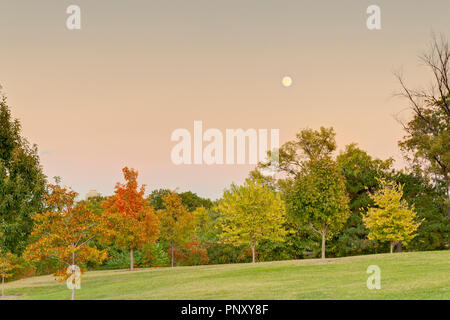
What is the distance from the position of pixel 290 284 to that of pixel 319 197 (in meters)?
10.2

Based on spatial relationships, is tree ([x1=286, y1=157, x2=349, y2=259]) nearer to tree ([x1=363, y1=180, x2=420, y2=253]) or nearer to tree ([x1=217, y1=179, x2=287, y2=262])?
tree ([x1=363, y1=180, x2=420, y2=253])

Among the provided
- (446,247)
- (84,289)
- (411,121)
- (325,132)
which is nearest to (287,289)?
(84,289)

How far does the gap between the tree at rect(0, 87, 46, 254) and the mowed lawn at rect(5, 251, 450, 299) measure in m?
4.08

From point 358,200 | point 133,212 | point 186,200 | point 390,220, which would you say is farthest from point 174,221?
point 186,200

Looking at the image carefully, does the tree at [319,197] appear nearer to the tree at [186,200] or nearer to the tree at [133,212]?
the tree at [133,212]

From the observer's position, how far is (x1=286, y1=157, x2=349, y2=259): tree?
3097 cm

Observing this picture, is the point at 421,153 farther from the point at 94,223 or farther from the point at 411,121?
the point at 94,223

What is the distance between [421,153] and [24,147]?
41255 millimetres

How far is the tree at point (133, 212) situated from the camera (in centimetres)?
3978

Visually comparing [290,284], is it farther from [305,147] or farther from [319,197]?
[305,147]

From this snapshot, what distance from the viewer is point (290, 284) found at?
2184cm

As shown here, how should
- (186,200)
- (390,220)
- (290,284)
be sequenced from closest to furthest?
(290,284), (390,220), (186,200)

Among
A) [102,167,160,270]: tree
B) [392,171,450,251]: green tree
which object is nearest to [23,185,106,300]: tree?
[102,167,160,270]: tree

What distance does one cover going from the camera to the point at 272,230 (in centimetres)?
4428
